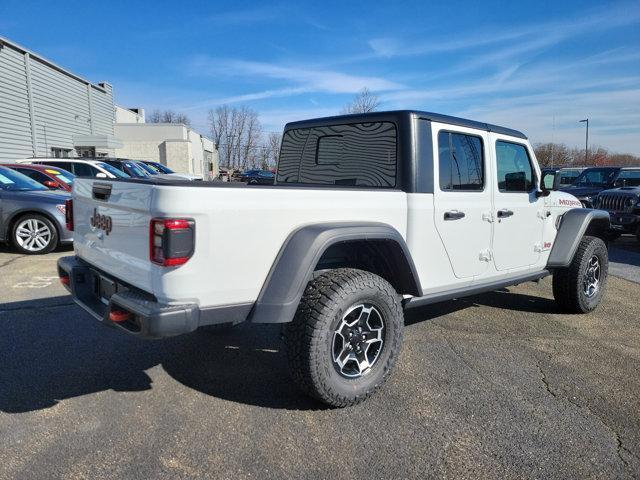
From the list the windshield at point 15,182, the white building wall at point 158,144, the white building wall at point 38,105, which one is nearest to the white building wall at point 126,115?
the white building wall at point 158,144

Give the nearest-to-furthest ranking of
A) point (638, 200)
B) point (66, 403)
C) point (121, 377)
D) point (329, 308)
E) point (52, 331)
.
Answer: point (329, 308)
point (66, 403)
point (121, 377)
point (52, 331)
point (638, 200)

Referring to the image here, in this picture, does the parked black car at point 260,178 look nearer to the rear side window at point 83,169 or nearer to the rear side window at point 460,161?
the rear side window at point 460,161

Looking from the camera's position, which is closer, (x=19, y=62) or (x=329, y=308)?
(x=329, y=308)

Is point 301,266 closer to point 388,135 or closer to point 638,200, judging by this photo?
point 388,135

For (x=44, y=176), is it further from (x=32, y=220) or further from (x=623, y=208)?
(x=623, y=208)

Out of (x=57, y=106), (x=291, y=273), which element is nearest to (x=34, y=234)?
(x=291, y=273)

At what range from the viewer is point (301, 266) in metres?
2.72

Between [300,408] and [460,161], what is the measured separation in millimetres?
2265

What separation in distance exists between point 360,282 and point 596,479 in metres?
1.61

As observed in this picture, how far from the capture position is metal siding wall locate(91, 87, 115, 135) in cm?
3161

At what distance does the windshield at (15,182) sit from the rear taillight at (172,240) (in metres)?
7.23

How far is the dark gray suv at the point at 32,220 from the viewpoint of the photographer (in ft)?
25.6

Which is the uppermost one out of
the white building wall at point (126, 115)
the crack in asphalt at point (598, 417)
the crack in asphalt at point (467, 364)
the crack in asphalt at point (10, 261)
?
the white building wall at point (126, 115)

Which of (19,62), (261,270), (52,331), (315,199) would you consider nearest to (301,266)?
(261,270)
